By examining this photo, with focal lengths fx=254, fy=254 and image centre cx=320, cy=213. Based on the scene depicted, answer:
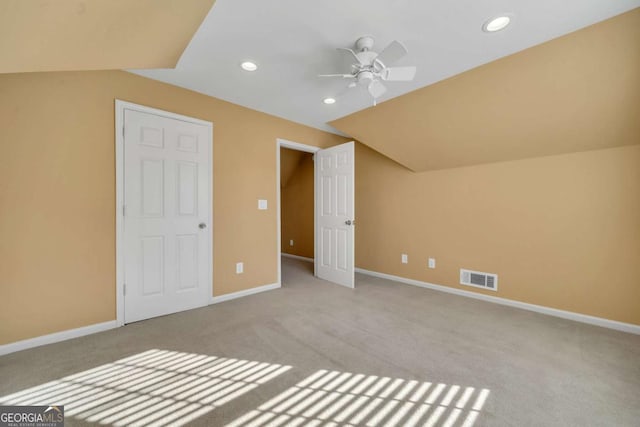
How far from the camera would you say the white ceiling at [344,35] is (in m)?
1.64

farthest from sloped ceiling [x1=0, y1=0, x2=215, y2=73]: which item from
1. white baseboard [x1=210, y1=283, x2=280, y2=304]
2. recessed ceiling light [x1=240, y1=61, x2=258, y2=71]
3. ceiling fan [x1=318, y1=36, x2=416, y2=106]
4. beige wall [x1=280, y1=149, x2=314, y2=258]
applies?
beige wall [x1=280, y1=149, x2=314, y2=258]

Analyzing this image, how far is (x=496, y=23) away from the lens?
178 cm

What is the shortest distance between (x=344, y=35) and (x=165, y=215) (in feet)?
7.88

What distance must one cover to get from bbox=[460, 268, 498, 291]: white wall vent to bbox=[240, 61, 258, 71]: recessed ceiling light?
3418 millimetres

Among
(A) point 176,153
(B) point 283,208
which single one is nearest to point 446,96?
(A) point 176,153

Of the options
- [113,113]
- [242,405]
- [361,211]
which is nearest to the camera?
[242,405]

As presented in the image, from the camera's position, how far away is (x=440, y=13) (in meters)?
1.70

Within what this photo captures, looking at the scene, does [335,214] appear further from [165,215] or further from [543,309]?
[543,309]

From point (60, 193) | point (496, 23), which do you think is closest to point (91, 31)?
point (60, 193)

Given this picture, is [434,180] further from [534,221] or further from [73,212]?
[73,212]

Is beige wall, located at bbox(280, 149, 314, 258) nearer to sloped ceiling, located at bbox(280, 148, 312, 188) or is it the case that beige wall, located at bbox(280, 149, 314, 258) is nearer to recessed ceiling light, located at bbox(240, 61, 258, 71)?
sloped ceiling, located at bbox(280, 148, 312, 188)

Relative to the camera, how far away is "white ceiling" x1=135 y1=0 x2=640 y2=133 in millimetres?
1642

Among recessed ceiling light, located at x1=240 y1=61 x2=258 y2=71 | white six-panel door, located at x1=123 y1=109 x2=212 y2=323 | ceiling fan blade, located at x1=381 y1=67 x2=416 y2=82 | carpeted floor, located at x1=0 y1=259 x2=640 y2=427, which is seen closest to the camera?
carpeted floor, located at x1=0 y1=259 x2=640 y2=427

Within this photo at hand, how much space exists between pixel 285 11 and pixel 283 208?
192 inches
